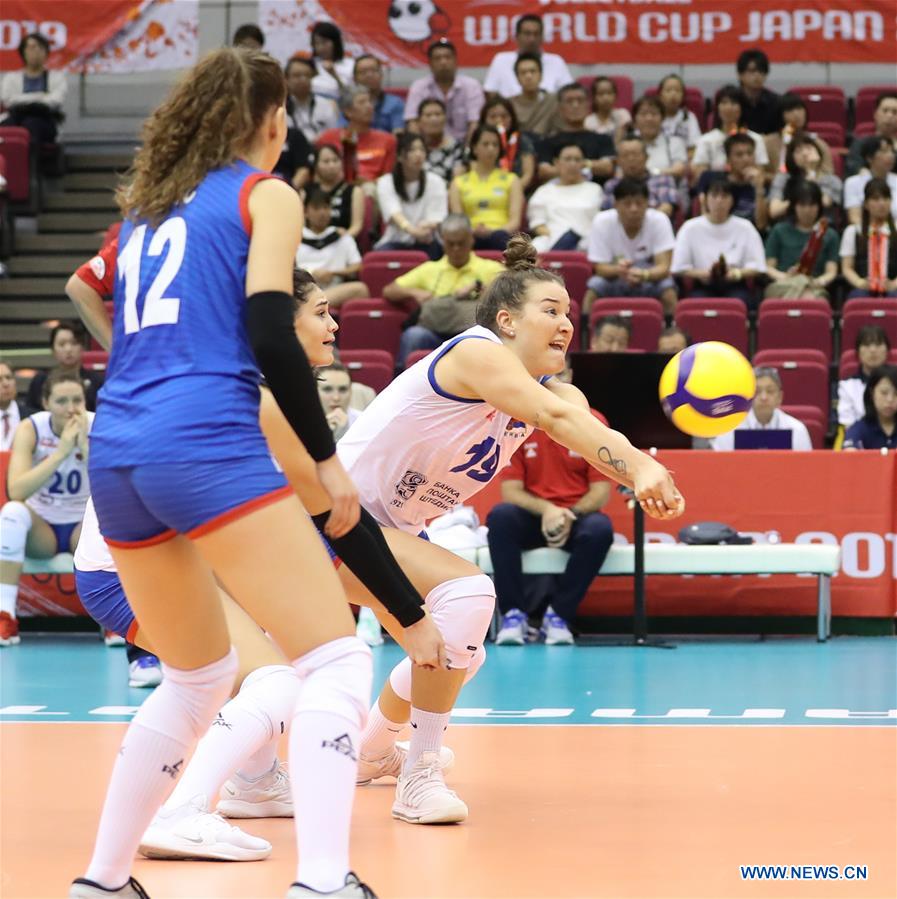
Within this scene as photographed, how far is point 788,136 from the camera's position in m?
13.7

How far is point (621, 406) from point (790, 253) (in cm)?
399

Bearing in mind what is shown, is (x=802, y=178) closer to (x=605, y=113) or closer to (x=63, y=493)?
(x=605, y=113)

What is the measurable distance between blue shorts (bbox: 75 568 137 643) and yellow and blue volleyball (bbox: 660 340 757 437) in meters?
1.79

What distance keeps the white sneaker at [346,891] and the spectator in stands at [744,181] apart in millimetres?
A: 10442

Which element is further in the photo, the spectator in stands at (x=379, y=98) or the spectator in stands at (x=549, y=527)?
the spectator in stands at (x=379, y=98)

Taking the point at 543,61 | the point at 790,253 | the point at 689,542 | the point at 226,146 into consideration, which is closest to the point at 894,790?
the point at 226,146

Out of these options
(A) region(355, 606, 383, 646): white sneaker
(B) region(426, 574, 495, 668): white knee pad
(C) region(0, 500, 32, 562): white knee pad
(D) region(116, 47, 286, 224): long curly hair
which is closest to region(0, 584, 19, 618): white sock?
(C) region(0, 500, 32, 562): white knee pad

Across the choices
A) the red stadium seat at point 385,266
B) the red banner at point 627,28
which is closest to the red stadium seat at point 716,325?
the red stadium seat at point 385,266

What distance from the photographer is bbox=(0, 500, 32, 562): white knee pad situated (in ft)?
30.3

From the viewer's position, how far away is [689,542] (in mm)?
9367

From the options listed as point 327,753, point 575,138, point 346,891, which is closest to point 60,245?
point 575,138

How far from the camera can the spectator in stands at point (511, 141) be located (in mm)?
13250

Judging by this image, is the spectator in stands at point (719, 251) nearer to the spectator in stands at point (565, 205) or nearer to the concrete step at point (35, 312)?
the spectator in stands at point (565, 205)

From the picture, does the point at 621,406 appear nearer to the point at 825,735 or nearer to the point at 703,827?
the point at 825,735
